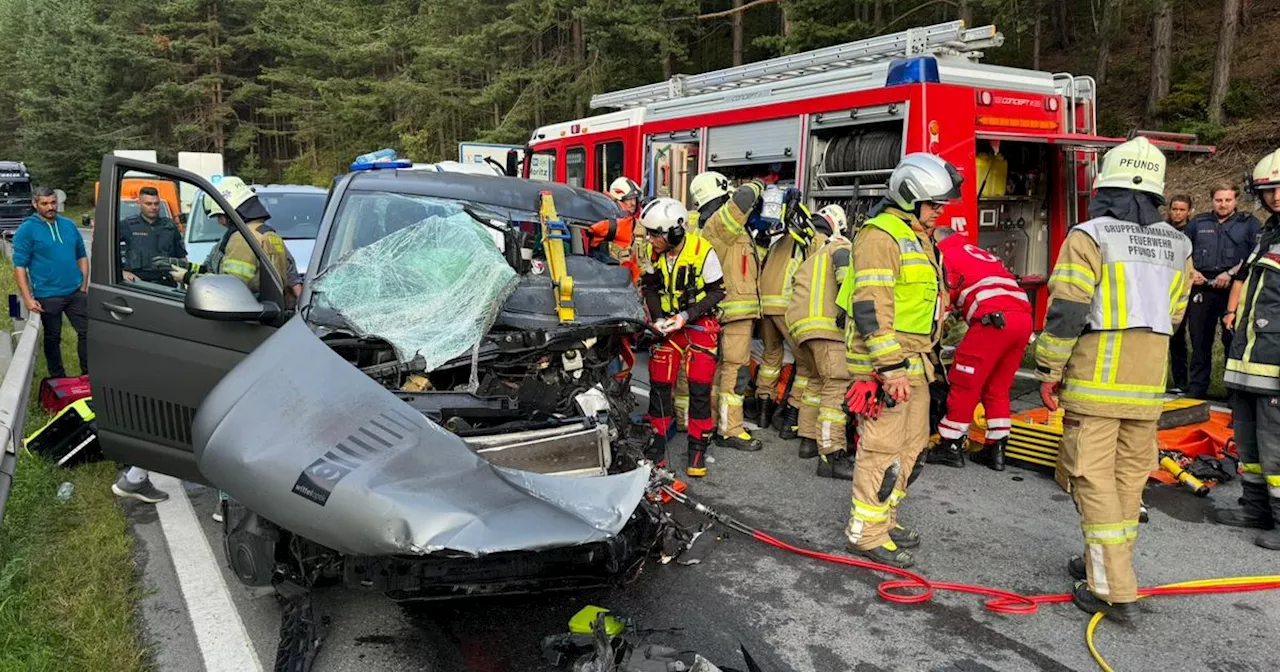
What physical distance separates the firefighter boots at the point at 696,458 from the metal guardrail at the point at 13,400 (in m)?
3.54

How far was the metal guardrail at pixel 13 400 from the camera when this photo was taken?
4023 mm

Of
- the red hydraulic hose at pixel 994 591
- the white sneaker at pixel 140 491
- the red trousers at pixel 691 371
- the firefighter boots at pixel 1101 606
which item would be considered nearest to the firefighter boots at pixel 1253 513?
the red hydraulic hose at pixel 994 591

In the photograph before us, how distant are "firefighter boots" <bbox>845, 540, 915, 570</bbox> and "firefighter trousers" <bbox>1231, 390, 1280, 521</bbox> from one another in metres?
1.91

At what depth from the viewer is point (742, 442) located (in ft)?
19.7

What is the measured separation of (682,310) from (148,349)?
115 inches

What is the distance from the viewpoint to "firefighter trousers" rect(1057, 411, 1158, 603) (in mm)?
3354

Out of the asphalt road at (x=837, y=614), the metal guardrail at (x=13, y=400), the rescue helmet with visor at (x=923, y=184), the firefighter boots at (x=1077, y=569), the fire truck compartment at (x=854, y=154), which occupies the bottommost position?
the asphalt road at (x=837, y=614)

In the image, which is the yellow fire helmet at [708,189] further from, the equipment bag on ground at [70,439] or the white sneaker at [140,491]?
the equipment bag on ground at [70,439]

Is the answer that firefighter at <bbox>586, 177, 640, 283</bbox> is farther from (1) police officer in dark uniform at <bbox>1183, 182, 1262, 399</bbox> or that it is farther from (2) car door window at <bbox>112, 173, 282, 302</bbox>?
(1) police officer in dark uniform at <bbox>1183, 182, 1262, 399</bbox>

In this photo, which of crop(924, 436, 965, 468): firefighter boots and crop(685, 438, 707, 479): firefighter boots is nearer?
crop(685, 438, 707, 479): firefighter boots

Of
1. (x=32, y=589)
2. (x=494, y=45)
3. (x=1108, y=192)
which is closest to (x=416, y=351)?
(x=32, y=589)

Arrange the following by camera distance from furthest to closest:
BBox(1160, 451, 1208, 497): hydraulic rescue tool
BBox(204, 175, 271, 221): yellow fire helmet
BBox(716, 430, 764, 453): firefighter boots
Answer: BBox(716, 430, 764, 453): firefighter boots → BBox(204, 175, 271, 221): yellow fire helmet → BBox(1160, 451, 1208, 497): hydraulic rescue tool

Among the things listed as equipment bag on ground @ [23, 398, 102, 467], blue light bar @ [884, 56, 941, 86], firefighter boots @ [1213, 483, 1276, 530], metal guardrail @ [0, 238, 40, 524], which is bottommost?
firefighter boots @ [1213, 483, 1276, 530]

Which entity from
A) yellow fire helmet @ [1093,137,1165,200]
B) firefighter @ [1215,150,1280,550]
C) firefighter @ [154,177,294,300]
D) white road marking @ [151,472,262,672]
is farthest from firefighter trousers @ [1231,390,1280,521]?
firefighter @ [154,177,294,300]
